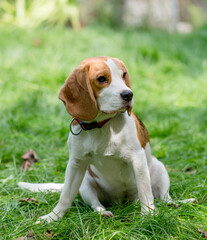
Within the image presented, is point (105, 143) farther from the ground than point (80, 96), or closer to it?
closer to it

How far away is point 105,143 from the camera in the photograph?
97.7 inches

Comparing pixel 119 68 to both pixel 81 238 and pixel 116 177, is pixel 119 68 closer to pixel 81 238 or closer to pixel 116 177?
pixel 116 177

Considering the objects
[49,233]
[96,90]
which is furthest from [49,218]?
[96,90]

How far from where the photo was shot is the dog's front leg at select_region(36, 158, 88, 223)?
2682 millimetres

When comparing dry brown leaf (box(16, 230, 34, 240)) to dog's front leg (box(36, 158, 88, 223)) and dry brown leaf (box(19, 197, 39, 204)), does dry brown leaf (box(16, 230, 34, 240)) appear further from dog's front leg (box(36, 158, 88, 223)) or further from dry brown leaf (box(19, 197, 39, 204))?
dry brown leaf (box(19, 197, 39, 204))

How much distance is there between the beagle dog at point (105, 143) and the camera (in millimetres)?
2320

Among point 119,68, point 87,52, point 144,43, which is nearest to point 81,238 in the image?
point 119,68

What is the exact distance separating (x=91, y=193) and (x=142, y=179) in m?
0.52

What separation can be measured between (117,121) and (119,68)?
39 centimetres

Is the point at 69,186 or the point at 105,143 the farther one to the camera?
the point at 69,186

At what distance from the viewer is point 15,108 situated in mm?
5438

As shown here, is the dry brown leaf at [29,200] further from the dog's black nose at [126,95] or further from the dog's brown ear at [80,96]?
the dog's black nose at [126,95]

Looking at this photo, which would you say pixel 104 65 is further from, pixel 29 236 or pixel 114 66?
pixel 29 236

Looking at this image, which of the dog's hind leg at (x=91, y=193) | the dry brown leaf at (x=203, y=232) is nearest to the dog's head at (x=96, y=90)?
the dog's hind leg at (x=91, y=193)
